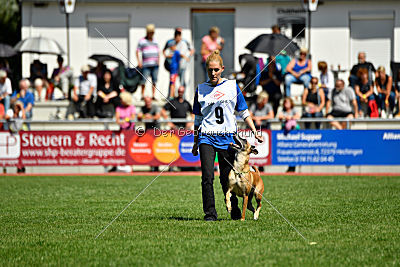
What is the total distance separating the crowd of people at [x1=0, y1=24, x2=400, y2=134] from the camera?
19.3 meters

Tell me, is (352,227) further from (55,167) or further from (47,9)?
(47,9)

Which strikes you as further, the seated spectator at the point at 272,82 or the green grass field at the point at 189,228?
the seated spectator at the point at 272,82

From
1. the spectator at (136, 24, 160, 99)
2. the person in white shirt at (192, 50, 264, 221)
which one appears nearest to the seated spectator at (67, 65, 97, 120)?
the spectator at (136, 24, 160, 99)

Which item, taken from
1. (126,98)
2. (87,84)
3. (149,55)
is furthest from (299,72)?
(87,84)

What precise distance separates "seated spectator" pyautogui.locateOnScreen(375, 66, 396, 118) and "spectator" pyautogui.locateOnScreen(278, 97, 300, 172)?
2569 millimetres

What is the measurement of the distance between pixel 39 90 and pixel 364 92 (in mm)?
9671

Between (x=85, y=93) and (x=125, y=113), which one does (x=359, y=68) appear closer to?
(x=125, y=113)

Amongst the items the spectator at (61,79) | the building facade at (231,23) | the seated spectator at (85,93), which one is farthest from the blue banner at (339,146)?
the spectator at (61,79)

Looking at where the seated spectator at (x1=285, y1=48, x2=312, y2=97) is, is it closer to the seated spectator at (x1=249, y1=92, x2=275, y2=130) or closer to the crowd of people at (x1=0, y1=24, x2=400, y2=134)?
the crowd of people at (x1=0, y1=24, x2=400, y2=134)

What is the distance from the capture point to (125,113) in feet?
63.3

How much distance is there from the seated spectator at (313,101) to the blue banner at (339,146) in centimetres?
90

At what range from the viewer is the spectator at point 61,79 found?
21562 millimetres

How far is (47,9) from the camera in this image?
24781 mm

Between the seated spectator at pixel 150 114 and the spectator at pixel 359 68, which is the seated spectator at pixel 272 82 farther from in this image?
the seated spectator at pixel 150 114
